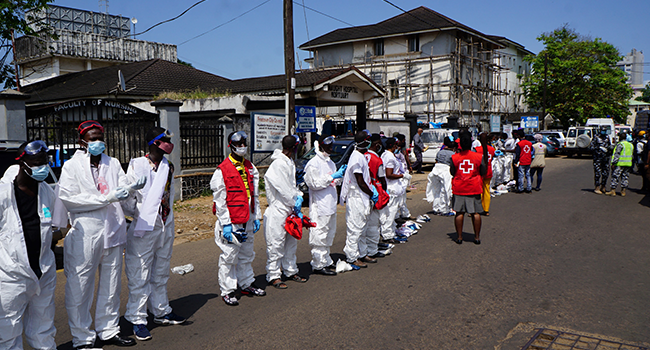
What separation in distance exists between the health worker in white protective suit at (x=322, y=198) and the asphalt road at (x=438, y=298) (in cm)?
45

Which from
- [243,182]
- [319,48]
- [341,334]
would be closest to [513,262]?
[341,334]

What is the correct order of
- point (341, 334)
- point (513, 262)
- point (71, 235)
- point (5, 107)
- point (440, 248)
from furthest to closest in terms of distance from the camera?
point (5, 107) < point (440, 248) < point (513, 262) < point (341, 334) < point (71, 235)

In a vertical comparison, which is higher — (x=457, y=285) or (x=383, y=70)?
(x=383, y=70)

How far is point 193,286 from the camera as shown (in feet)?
19.3

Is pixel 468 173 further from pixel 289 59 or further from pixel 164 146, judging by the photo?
pixel 289 59

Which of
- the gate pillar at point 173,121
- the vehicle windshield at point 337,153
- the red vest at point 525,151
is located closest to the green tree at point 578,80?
the red vest at point 525,151

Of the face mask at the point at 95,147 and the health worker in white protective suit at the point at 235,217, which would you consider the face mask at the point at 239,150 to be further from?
the face mask at the point at 95,147

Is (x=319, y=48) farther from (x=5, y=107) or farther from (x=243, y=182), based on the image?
(x=243, y=182)

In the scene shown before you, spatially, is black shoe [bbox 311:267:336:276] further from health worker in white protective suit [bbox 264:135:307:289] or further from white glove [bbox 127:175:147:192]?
A: white glove [bbox 127:175:147:192]

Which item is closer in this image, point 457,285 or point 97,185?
point 97,185

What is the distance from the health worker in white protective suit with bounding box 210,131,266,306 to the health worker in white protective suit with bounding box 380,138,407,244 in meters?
2.98

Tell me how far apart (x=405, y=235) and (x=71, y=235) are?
5.79 m

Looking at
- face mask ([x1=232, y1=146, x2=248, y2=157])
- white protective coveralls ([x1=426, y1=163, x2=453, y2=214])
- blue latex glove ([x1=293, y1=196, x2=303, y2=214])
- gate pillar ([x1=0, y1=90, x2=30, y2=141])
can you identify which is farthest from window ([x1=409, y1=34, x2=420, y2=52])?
face mask ([x1=232, y1=146, x2=248, y2=157])

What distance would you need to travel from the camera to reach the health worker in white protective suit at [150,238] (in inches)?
170
